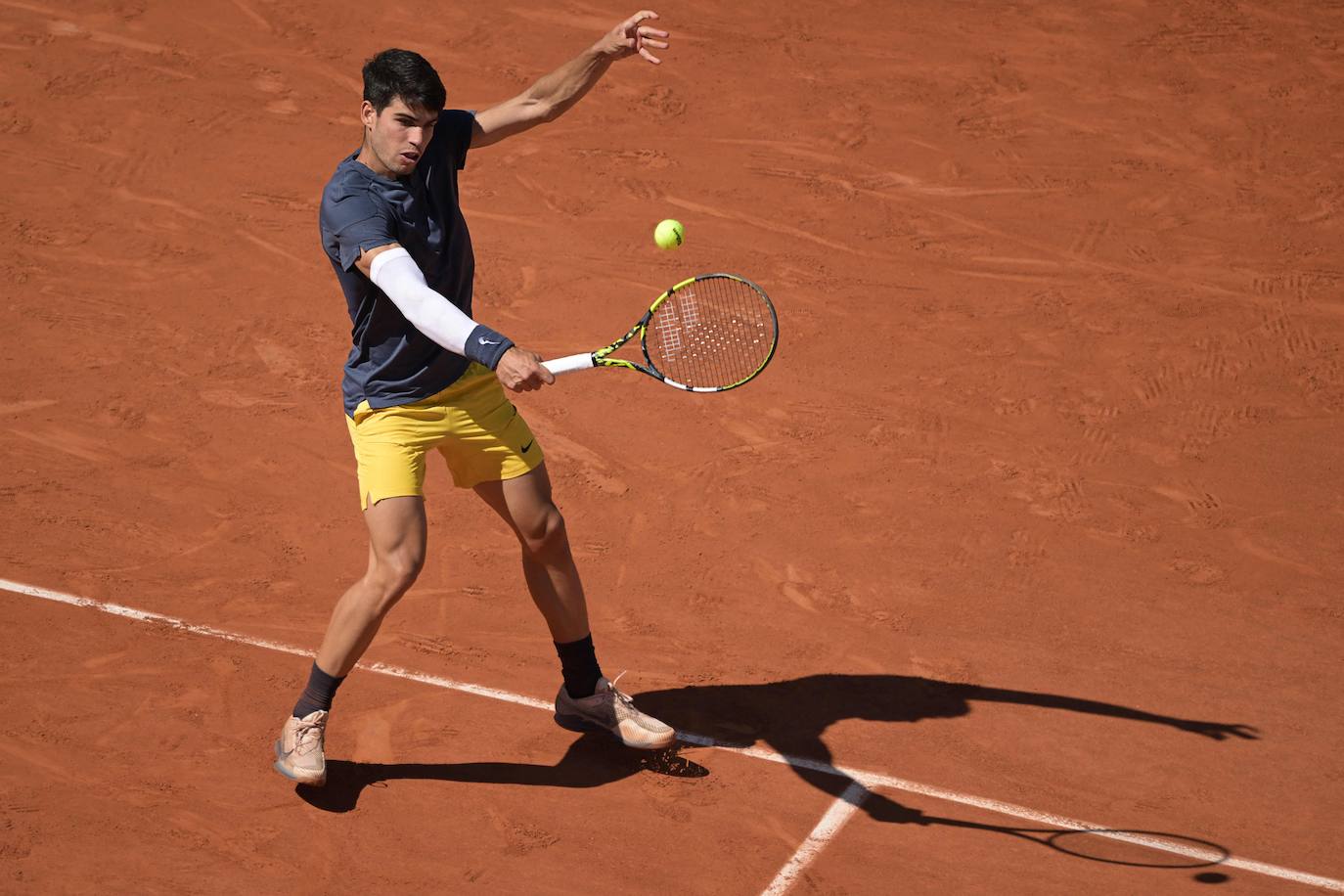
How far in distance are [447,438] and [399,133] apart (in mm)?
1017

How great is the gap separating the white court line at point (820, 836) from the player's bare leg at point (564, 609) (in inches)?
25.1

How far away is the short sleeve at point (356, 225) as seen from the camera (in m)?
4.41

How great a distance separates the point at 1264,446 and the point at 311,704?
5.09 m

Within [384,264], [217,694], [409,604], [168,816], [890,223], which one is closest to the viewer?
[384,264]

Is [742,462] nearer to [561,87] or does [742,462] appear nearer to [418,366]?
[561,87]

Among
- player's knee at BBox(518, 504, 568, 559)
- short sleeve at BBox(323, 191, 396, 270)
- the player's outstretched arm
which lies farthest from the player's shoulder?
player's knee at BBox(518, 504, 568, 559)

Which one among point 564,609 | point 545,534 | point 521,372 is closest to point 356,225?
point 521,372

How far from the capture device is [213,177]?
945cm

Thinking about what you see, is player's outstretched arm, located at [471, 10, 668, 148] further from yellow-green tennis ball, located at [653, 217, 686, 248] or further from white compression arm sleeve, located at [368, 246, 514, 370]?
white compression arm sleeve, located at [368, 246, 514, 370]

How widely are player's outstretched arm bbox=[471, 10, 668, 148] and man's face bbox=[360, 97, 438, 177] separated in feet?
1.62

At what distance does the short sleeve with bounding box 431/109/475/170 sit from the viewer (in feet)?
15.7

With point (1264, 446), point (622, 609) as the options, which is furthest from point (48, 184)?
point (1264, 446)

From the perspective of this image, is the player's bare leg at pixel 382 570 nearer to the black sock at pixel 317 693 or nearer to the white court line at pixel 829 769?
the black sock at pixel 317 693

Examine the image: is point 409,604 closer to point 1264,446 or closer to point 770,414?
point 770,414
